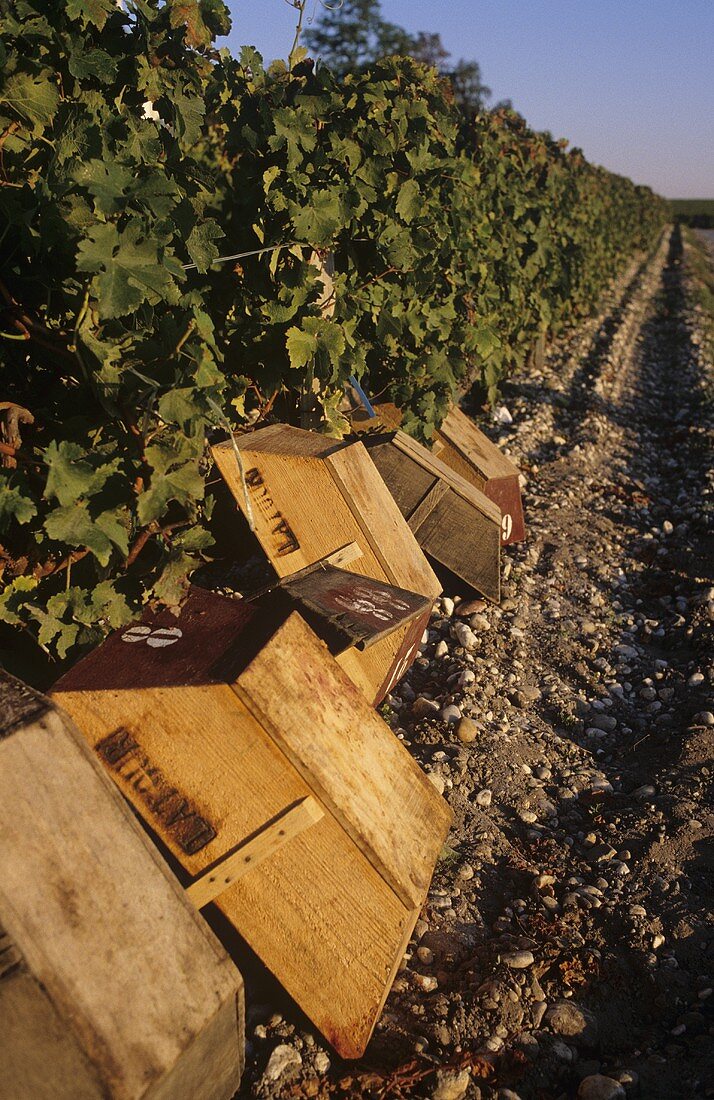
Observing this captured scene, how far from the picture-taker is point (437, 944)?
2.49m

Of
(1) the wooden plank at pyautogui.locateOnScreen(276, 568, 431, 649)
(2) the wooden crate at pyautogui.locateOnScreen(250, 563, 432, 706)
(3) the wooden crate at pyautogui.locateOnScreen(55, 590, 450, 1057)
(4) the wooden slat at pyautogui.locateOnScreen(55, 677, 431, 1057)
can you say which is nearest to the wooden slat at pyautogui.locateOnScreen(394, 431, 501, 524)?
(2) the wooden crate at pyautogui.locateOnScreen(250, 563, 432, 706)

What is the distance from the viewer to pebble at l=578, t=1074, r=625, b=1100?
1.96 metres

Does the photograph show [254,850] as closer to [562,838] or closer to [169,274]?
[562,838]

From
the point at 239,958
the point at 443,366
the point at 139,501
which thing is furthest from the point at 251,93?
the point at 239,958

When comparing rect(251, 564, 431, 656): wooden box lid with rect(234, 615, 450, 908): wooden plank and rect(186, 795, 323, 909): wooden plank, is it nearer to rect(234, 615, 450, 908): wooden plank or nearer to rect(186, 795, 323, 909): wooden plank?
rect(234, 615, 450, 908): wooden plank

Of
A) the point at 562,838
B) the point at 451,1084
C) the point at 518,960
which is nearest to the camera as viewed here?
the point at 451,1084

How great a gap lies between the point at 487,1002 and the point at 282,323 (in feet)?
10.1

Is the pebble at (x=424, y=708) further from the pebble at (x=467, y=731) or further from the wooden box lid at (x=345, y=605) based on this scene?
the wooden box lid at (x=345, y=605)

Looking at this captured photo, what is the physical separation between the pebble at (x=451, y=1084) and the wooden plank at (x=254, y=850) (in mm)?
676

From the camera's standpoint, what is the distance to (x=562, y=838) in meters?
3.01

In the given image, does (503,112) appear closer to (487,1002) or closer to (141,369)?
(141,369)

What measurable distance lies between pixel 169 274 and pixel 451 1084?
2.50 metres

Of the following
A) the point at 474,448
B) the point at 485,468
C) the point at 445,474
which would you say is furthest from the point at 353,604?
the point at 474,448

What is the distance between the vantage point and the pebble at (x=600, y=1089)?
77.1 inches
